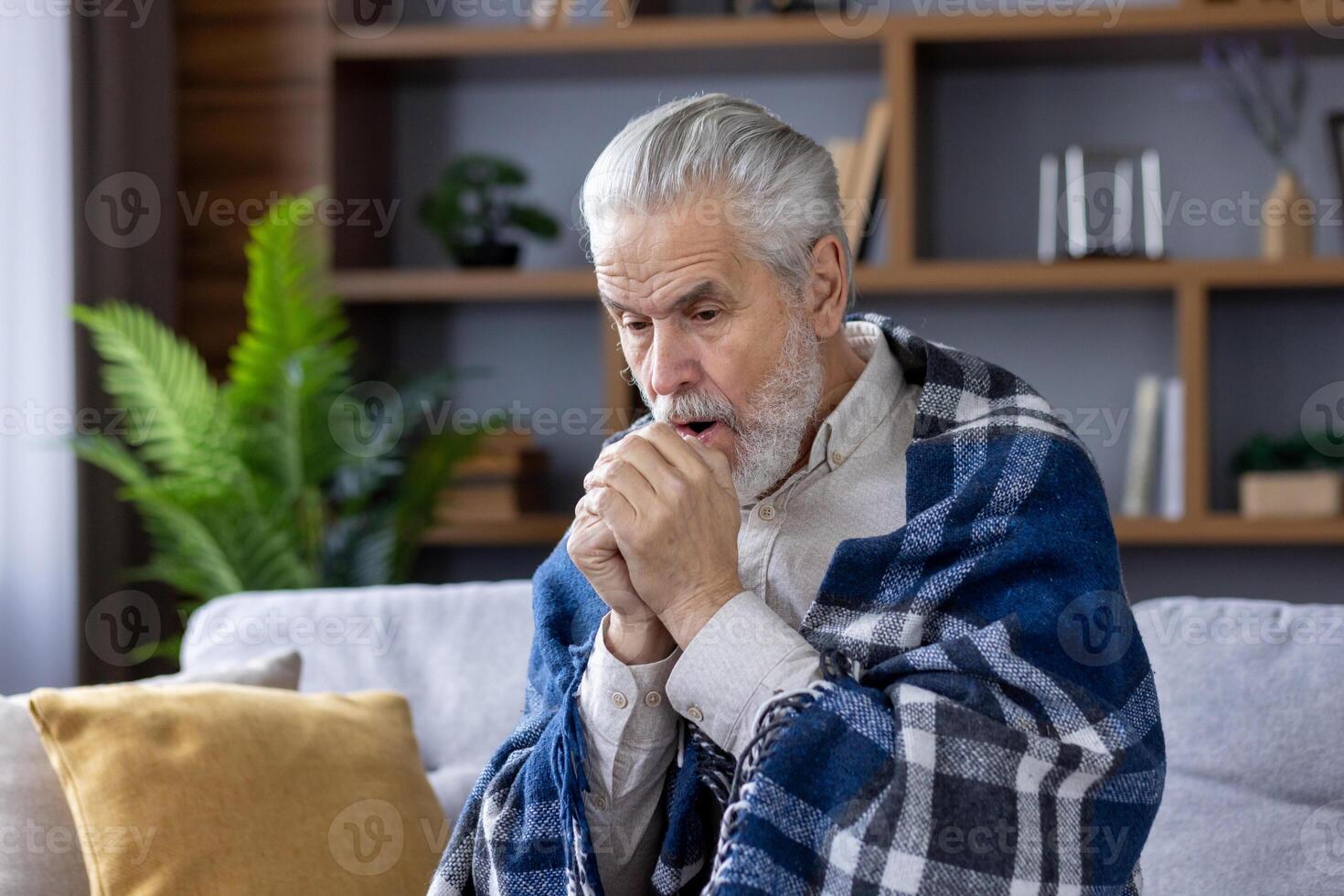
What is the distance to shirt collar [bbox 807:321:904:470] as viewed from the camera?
1.50 metres

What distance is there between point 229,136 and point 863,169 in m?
1.55

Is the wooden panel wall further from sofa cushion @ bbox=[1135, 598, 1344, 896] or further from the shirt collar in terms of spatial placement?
sofa cushion @ bbox=[1135, 598, 1344, 896]

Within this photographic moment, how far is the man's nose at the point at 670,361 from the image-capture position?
4.70ft

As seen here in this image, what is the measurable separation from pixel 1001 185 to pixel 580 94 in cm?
103

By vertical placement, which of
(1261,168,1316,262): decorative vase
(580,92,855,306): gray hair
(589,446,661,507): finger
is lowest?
(589,446,661,507): finger

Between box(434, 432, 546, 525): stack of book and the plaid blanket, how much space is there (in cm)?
181

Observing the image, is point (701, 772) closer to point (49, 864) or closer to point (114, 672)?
point (49, 864)

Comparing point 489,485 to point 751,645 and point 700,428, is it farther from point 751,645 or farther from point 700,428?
point 751,645

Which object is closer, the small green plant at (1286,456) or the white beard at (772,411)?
the white beard at (772,411)

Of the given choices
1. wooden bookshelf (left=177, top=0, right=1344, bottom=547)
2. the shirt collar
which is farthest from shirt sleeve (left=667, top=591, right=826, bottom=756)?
wooden bookshelf (left=177, top=0, right=1344, bottom=547)

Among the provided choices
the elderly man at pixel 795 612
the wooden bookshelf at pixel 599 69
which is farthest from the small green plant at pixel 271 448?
the elderly man at pixel 795 612

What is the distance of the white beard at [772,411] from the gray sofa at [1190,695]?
2.26 feet

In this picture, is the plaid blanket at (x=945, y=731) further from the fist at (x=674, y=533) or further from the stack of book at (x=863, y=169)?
the stack of book at (x=863, y=169)

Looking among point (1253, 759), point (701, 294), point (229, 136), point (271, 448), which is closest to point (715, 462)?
point (701, 294)
